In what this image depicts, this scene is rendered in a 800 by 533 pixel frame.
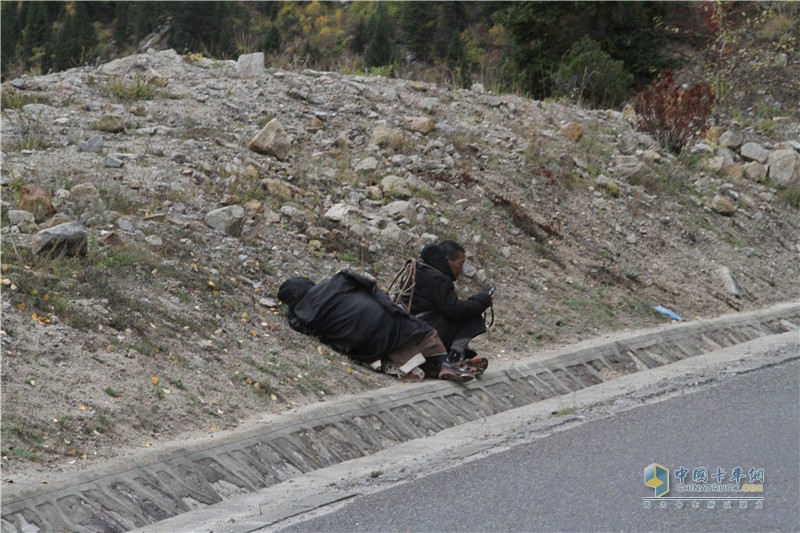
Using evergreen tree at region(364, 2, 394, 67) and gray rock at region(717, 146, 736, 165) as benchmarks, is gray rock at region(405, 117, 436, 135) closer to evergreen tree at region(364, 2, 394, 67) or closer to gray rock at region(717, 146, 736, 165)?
gray rock at region(717, 146, 736, 165)

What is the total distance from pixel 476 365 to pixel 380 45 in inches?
859

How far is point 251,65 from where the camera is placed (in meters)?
13.8

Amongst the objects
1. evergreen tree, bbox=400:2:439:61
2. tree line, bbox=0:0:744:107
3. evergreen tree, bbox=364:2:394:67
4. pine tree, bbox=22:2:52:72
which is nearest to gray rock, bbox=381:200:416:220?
tree line, bbox=0:0:744:107

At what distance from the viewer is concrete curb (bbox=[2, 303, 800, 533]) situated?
525 centimetres

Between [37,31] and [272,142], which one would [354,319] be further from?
[37,31]

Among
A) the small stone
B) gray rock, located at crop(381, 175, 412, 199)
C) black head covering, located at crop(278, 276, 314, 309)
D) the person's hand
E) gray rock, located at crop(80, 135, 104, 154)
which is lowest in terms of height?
black head covering, located at crop(278, 276, 314, 309)

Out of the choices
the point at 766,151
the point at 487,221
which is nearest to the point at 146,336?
the point at 487,221

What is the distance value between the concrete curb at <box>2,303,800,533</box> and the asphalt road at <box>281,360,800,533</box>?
3.06ft

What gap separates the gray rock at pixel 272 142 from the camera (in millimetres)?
11320

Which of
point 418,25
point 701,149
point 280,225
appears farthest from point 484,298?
point 418,25

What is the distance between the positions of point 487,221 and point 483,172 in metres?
1.27

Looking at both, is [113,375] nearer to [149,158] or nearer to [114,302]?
[114,302]

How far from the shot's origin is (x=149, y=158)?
1036cm

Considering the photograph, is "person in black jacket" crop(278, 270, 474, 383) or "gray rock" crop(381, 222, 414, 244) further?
"gray rock" crop(381, 222, 414, 244)
